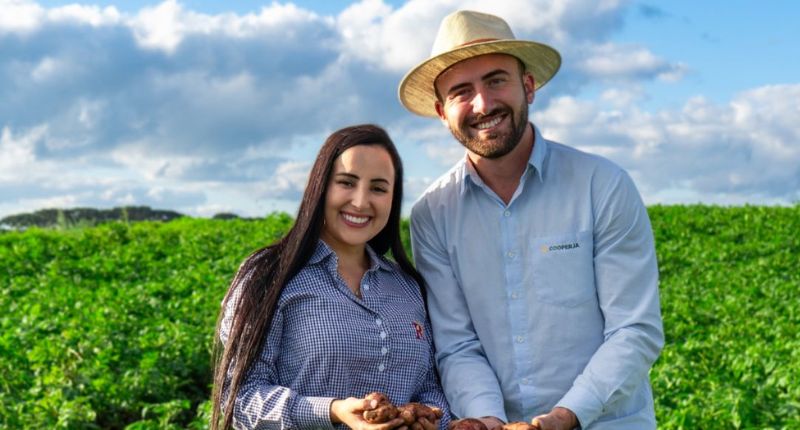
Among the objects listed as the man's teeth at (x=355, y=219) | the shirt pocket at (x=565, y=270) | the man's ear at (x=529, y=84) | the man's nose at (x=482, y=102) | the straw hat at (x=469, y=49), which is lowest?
the shirt pocket at (x=565, y=270)

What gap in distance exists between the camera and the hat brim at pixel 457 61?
3441 mm

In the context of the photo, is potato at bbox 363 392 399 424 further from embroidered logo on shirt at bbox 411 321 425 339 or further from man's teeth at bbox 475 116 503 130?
man's teeth at bbox 475 116 503 130

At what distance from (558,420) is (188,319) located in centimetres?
602

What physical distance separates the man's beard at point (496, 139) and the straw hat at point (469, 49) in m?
0.24

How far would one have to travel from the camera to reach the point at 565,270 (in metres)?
3.37

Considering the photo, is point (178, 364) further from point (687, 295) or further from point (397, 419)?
point (687, 295)

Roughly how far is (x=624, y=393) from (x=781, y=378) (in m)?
3.14

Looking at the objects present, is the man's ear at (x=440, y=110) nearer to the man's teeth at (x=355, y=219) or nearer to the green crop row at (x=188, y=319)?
the man's teeth at (x=355, y=219)

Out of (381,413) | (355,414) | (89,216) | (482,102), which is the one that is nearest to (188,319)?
(482,102)

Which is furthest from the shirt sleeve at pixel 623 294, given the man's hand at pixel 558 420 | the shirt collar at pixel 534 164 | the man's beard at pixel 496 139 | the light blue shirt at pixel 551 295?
the man's beard at pixel 496 139

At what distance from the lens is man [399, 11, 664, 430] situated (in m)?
3.33

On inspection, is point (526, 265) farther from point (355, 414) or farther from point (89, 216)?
point (89, 216)

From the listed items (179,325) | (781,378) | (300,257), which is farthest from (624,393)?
(179,325)

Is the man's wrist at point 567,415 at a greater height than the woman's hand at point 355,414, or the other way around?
the woman's hand at point 355,414
